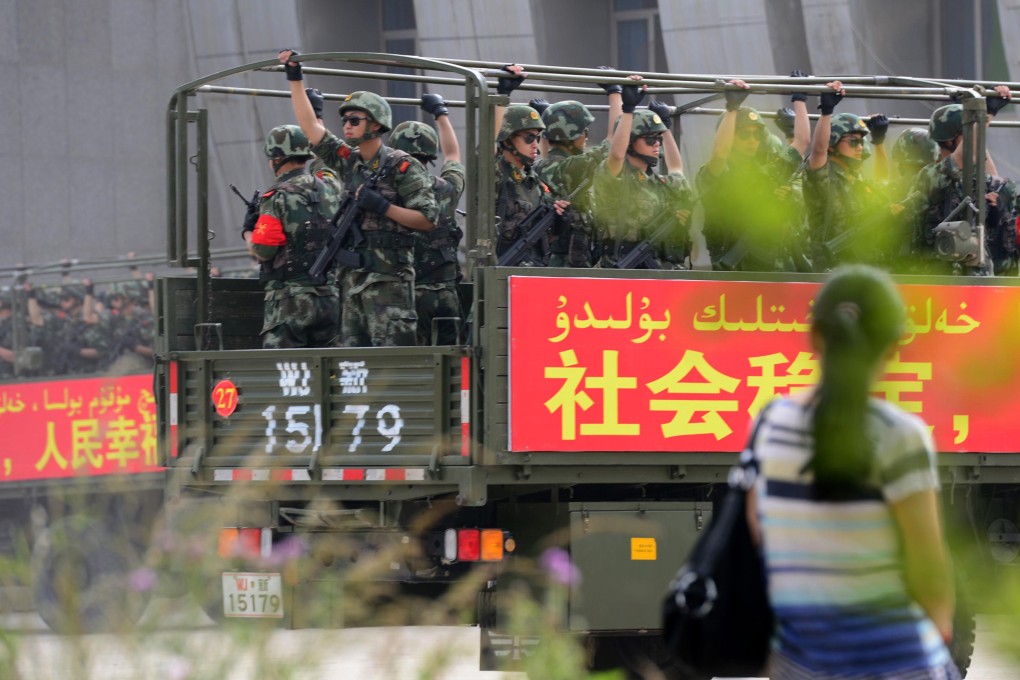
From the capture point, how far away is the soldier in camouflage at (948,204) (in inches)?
390

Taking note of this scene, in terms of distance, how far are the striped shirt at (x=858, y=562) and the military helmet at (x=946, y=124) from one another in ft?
21.4

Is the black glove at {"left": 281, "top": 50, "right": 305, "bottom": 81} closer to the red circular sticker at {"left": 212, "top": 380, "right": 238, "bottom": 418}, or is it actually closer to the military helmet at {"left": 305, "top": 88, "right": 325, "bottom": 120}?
the military helmet at {"left": 305, "top": 88, "right": 325, "bottom": 120}

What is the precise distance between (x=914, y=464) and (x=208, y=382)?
19.4 ft

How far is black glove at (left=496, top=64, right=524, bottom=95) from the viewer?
910cm

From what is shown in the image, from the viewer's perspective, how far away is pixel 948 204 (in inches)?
391

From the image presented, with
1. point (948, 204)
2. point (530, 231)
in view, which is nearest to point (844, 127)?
point (948, 204)

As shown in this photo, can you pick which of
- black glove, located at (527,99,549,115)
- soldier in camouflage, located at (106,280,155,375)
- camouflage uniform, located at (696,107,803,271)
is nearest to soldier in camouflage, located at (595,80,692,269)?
camouflage uniform, located at (696,107,803,271)

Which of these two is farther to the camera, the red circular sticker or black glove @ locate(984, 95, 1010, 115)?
black glove @ locate(984, 95, 1010, 115)

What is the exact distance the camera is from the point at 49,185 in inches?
1110

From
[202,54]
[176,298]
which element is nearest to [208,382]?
[176,298]

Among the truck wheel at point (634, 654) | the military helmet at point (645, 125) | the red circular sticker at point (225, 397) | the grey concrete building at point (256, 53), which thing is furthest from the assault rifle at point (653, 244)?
the grey concrete building at point (256, 53)

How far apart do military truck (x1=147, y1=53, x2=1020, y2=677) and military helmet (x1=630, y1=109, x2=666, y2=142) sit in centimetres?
84

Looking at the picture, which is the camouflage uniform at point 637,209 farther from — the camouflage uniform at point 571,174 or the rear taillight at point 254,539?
the rear taillight at point 254,539

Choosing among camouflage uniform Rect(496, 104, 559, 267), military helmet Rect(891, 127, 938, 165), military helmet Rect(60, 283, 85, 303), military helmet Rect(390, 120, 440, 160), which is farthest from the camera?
military helmet Rect(60, 283, 85, 303)
